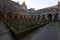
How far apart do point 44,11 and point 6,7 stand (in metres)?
31.8

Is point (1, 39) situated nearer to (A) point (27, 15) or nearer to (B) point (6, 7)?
(B) point (6, 7)

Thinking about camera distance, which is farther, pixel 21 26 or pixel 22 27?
pixel 21 26

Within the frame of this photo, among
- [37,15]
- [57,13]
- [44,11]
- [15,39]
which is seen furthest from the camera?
[37,15]

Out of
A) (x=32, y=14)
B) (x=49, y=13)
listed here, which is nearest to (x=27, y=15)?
(x=32, y=14)

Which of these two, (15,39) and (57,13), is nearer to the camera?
(15,39)

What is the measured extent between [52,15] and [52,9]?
370 cm

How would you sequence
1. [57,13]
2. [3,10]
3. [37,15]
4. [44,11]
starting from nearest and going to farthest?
[3,10] → [57,13] → [44,11] → [37,15]

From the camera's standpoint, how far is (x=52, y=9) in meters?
56.7

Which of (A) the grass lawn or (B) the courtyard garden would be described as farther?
(A) the grass lawn

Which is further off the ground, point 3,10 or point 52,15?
point 3,10

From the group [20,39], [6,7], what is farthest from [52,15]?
[20,39]

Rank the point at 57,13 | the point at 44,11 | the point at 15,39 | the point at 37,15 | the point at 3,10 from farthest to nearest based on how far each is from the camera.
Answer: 1. the point at 37,15
2. the point at 44,11
3. the point at 57,13
4. the point at 3,10
5. the point at 15,39

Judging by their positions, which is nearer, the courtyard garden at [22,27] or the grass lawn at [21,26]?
the courtyard garden at [22,27]

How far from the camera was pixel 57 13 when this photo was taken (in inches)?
2096
